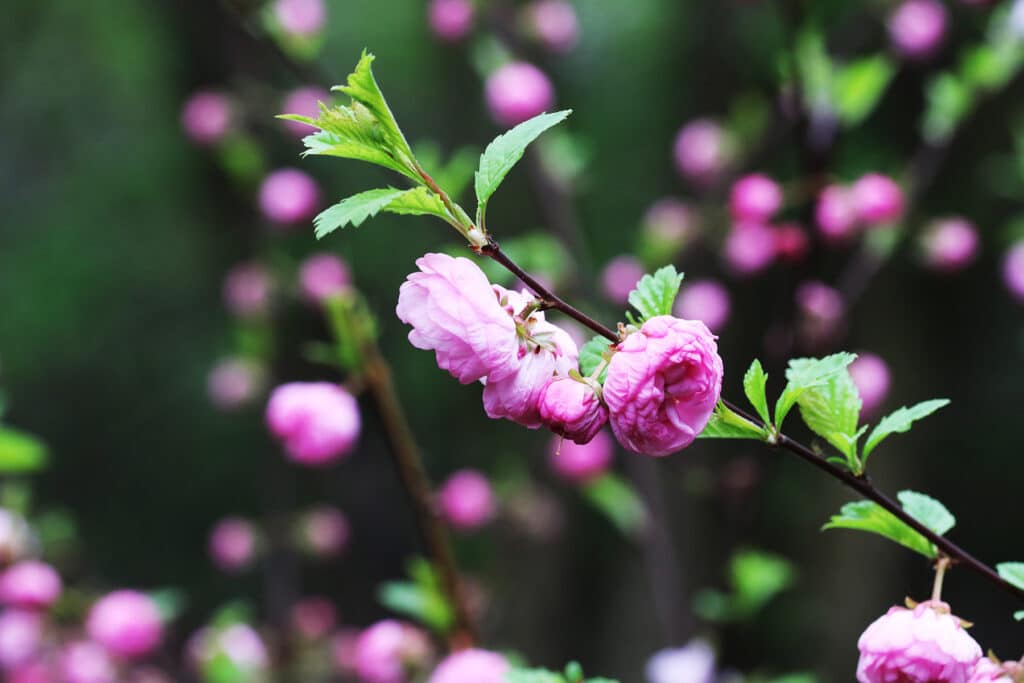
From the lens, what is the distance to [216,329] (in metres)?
2.39

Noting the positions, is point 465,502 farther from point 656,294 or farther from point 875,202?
point 656,294

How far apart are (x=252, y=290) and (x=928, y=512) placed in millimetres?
1265

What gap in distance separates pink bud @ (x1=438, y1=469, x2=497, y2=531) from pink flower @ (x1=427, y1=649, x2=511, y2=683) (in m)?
0.59

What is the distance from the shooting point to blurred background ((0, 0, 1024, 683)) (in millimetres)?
1674

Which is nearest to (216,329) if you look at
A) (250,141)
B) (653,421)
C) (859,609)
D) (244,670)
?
(250,141)

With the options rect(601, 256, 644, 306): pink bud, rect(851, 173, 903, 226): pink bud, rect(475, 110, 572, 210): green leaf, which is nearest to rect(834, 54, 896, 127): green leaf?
rect(851, 173, 903, 226): pink bud

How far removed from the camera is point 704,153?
1.30m

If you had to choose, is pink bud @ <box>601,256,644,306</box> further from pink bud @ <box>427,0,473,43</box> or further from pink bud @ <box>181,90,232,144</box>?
pink bud @ <box>181,90,232,144</box>

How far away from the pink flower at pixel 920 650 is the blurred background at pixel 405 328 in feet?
3.23

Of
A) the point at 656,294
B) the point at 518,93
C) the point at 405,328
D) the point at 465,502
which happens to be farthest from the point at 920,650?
the point at 405,328

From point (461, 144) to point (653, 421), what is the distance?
1.96 meters

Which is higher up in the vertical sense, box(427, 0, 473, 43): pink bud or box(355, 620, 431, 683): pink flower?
box(427, 0, 473, 43): pink bud

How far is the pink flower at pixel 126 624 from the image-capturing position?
1026mm

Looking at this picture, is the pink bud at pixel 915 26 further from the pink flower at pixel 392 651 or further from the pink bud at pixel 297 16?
the pink flower at pixel 392 651
